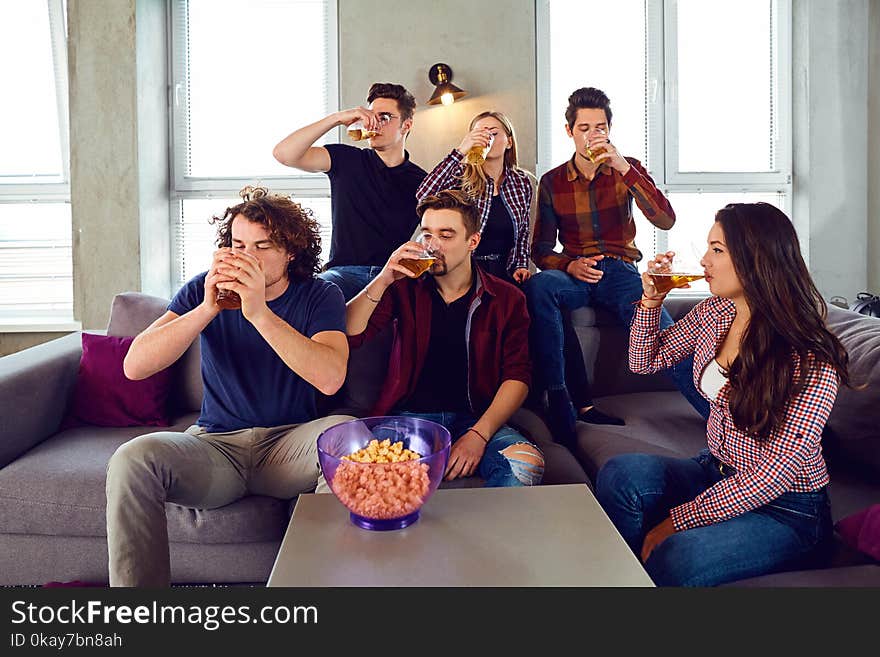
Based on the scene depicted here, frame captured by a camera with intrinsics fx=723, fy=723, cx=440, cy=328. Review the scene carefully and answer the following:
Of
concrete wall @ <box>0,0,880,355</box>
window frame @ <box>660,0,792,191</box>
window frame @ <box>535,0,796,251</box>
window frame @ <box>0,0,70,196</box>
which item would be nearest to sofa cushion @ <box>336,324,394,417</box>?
concrete wall @ <box>0,0,880,355</box>

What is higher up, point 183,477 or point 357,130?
point 357,130

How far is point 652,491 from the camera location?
1.70 m

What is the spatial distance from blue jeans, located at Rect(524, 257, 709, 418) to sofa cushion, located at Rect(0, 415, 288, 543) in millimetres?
1069

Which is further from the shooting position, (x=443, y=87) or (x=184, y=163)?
(x=184, y=163)

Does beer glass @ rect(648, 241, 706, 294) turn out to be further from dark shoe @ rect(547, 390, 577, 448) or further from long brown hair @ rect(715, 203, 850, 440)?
dark shoe @ rect(547, 390, 577, 448)

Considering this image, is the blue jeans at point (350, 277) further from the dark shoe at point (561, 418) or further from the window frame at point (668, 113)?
the window frame at point (668, 113)

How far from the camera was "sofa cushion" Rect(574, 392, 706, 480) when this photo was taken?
2197mm

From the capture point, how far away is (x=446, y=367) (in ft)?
7.34

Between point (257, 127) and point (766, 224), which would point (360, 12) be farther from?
point (766, 224)

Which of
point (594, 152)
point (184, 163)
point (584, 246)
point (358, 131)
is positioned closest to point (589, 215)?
point (584, 246)

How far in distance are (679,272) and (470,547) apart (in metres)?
0.95

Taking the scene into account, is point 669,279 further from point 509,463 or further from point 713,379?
point 509,463

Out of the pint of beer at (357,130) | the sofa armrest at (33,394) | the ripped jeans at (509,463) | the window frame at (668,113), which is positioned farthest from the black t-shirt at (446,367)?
the window frame at (668,113)

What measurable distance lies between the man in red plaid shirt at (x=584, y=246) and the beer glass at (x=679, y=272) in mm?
681
